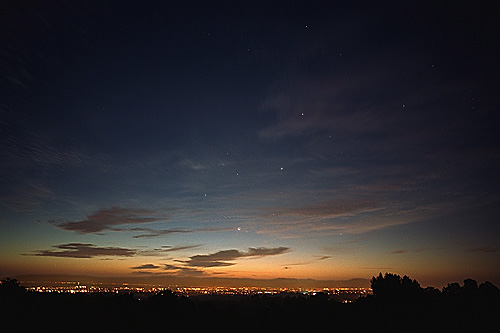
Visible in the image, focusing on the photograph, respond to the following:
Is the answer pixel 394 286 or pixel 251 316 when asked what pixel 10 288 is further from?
pixel 394 286

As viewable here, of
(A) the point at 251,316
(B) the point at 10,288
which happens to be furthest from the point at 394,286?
(B) the point at 10,288

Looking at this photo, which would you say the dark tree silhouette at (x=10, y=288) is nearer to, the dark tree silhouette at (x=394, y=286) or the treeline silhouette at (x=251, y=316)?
the treeline silhouette at (x=251, y=316)

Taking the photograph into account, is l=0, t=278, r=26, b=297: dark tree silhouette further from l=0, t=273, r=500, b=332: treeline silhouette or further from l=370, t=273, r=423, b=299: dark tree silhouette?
l=370, t=273, r=423, b=299: dark tree silhouette

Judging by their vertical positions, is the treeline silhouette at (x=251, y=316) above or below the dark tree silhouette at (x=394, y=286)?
below

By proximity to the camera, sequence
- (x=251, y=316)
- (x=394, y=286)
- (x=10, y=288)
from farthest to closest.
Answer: (x=394, y=286), (x=10, y=288), (x=251, y=316)

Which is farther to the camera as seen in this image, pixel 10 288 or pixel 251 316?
pixel 10 288

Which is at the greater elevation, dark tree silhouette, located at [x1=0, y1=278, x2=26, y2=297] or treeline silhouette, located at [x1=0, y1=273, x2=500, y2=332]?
dark tree silhouette, located at [x1=0, y1=278, x2=26, y2=297]

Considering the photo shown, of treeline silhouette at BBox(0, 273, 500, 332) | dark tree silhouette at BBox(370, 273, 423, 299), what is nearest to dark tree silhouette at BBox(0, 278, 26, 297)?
treeline silhouette at BBox(0, 273, 500, 332)

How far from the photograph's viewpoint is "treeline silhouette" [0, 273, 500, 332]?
92.5ft

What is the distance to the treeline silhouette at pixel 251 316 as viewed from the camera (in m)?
28.2

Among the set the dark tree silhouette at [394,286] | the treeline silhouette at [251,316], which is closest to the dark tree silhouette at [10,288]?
the treeline silhouette at [251,316]

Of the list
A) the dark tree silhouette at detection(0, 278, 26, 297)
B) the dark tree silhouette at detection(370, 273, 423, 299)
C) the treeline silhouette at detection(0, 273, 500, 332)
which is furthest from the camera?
the dark tree silhouette at detection(370, 273, 423, 299)

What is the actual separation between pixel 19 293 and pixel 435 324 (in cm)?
4334

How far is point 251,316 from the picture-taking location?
3656 centimetres
